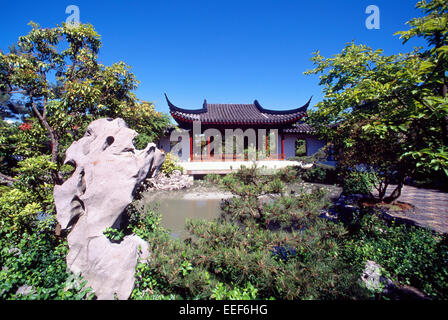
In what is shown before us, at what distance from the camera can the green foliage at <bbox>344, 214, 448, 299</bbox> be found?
2826 millimetres

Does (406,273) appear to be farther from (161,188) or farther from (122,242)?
(161,188)

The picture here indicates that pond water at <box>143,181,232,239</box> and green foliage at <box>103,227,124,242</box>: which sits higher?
green foliage at <box>103,227,124,242</box>

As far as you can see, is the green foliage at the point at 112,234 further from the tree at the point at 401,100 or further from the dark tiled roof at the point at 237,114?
the dark tiled roof at the point at 237,114

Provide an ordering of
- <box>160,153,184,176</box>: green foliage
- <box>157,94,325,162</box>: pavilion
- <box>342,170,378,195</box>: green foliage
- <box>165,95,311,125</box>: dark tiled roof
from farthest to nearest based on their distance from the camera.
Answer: <box>157,94,325,162</box>: pavilion < <box>165,95,311,125</box>: dark tiled roof < <box>160,153,184,176</box>: green foliage < <box>342,170,378,195</box>: green foliage

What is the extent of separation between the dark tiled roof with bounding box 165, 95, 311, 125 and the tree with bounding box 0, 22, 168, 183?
669 cm

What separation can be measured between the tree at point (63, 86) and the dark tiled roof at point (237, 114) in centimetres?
669

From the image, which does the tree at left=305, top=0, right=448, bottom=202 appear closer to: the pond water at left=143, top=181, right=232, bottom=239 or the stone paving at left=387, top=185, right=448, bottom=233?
the stone paving at left=387, top=185, right=448, bottom=233

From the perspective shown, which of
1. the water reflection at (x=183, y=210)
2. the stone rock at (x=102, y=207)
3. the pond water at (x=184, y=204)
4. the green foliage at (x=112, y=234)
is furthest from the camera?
the pond water at (x=184, y=204)

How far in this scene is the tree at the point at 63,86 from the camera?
375 centimetres

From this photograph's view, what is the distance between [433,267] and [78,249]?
18.5 feet

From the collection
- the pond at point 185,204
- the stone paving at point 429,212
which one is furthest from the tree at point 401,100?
the pond at point 185,204

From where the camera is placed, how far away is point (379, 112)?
3.00 metres

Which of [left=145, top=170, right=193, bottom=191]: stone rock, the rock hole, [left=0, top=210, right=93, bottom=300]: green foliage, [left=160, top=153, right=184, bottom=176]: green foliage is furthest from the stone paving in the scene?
[left=160, top=153, right=184, bottom=176]: green foliage
